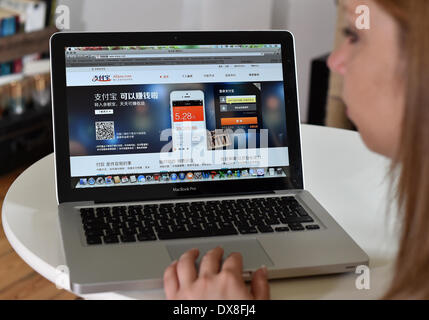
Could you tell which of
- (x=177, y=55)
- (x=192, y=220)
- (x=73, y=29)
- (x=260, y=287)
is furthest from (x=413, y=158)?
(x=73, y=29)

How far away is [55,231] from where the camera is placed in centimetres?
100

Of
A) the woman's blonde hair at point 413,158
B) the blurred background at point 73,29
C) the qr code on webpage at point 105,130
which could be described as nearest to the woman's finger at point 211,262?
the woman's blonde hair at point 413,158

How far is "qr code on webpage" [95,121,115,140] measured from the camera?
1066 mm

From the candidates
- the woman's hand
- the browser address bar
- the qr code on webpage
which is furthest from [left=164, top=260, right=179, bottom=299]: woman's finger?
the browser address bar

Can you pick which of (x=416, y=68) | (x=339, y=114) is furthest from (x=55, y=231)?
(x=339, y=114)

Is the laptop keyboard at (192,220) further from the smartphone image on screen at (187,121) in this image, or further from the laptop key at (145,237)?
the smartphone image on screen at (187,121)

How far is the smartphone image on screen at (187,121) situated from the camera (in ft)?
3.58

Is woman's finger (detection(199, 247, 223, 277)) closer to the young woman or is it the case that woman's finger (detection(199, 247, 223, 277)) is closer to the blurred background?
the young woman

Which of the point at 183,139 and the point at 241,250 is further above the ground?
the point at 183,139

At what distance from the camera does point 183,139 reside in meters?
1.09

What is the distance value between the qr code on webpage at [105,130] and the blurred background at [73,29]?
0.98 meters

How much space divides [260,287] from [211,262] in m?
0.07

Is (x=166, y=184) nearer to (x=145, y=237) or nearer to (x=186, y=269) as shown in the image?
(x=145, y=237)
